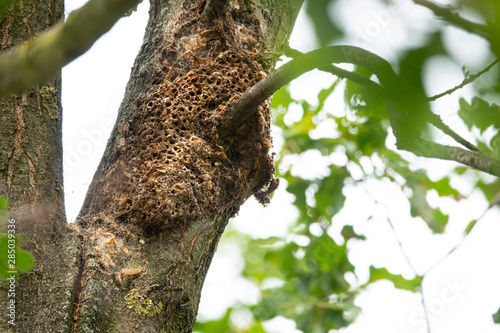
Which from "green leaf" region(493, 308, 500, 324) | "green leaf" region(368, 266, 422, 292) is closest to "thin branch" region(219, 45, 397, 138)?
"green leaf" region(493, 308, 500, 324)

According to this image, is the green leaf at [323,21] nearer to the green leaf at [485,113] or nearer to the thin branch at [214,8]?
the green leaf at [485,113]

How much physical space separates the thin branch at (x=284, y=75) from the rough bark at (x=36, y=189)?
534mm

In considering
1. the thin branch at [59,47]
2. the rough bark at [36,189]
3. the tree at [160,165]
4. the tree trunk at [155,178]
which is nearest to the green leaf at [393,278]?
the tree at [160,165]

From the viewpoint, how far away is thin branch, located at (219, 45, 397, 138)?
40.3 inches

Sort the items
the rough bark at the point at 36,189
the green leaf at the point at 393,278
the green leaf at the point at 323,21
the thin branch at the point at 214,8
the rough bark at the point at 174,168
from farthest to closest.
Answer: the green leaf at the point at 393,278, the thin branch at the point at 214,8, the rough bark at the point at 174,168, the rough bark at the point at 36,189, the green leaf at the point at 323,21

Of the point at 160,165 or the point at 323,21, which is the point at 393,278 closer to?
the point at 160,165

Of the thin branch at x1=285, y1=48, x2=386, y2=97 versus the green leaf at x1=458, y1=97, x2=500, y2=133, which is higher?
the thin branch at x1=285, y1=48, x2=386, y2=97

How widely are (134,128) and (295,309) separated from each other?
2164 millimetres

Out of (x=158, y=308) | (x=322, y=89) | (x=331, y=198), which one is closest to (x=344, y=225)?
(x=331, y=198)

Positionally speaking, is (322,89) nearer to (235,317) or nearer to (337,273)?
(337,273)

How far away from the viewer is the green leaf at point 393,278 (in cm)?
338

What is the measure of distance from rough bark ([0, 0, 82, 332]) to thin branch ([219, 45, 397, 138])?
534 millimetres

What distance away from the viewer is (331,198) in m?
3.50

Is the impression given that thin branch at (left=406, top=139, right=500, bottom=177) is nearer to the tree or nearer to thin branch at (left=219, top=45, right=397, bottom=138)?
the tree
